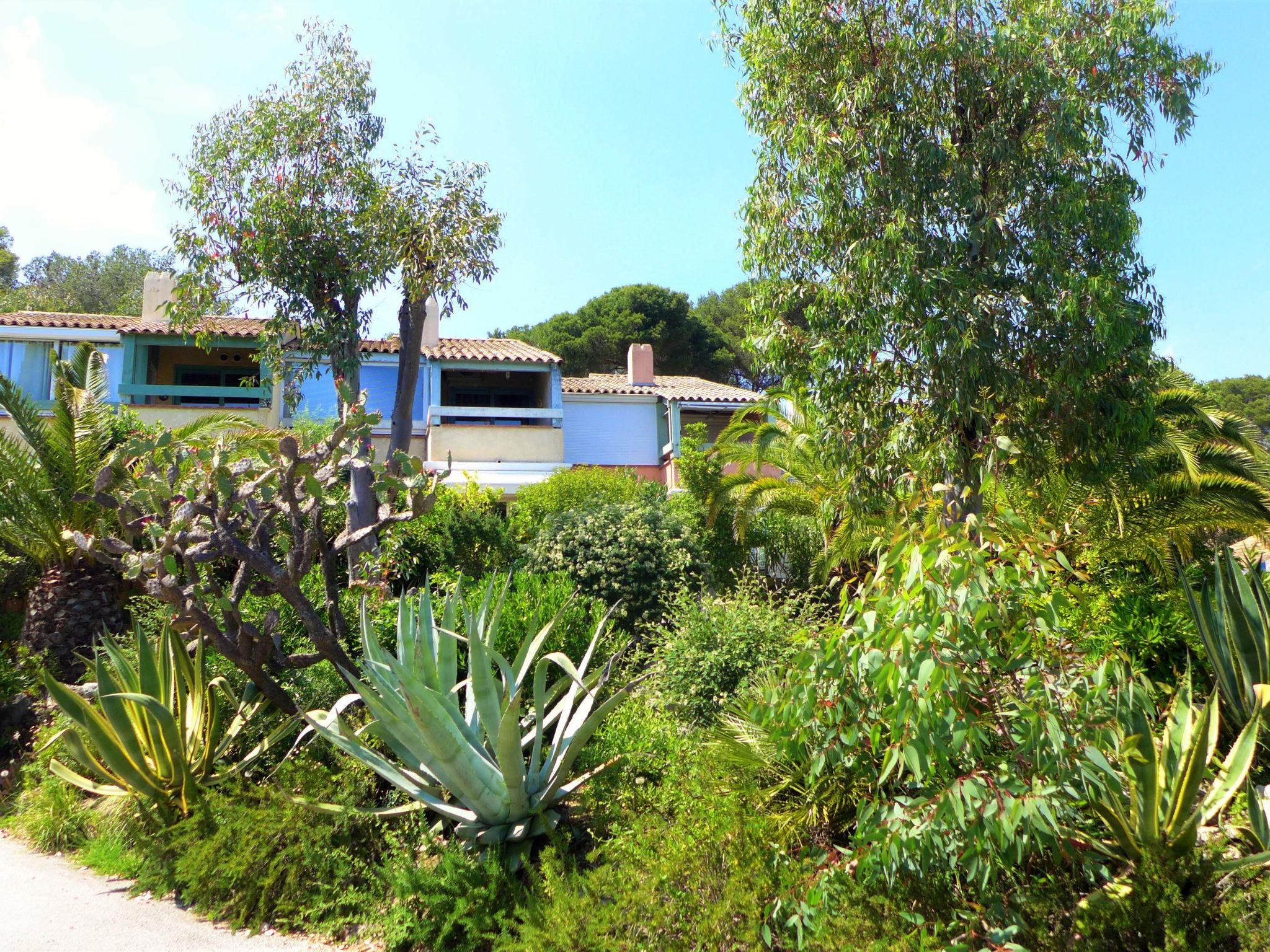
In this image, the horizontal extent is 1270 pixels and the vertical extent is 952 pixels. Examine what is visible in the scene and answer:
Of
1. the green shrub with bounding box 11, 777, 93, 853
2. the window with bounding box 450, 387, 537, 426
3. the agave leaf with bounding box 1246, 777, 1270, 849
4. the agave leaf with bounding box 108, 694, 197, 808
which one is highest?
the window with bounding box 450, 387, 537, 426

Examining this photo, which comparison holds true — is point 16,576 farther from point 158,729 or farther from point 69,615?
point 158,729

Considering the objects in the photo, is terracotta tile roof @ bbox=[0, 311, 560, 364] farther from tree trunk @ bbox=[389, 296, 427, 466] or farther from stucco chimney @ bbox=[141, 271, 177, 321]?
tree trunk @ bbox=[389, 296, 427, 466]

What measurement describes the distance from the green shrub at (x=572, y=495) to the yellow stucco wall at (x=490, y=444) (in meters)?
5.89

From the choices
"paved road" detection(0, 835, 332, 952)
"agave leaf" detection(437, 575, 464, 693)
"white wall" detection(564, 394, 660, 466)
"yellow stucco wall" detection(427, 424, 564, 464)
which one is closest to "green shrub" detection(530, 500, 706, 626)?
"agave leaf" detection(437, 575, 464, 693)

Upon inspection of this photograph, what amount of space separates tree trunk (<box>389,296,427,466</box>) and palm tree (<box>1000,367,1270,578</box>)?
8.29 m

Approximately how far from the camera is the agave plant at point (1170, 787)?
4.05m

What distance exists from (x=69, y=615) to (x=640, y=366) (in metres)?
19.8

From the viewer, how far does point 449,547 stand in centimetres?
1171

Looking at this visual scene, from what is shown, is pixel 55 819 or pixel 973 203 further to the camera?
pixel 973 203

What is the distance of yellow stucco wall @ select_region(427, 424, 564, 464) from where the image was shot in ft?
74.2

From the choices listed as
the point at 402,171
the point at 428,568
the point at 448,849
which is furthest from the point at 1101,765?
the point at 402,171

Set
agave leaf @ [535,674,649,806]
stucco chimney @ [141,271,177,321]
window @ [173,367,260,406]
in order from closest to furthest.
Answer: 1. agave leaf @ [535,674,649,806]
2. stucco chimney @ [141,271,177,321]
3. window @ [173,367,260,406]

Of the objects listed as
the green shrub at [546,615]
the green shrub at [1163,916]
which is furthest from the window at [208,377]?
the green shrub at [1163,916]

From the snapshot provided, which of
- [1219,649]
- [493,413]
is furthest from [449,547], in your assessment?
[493,413]
